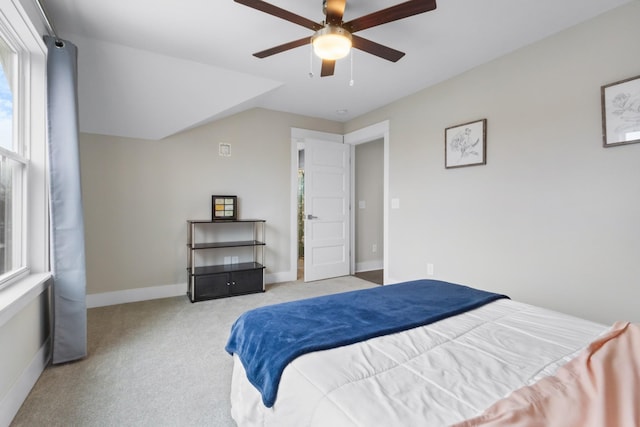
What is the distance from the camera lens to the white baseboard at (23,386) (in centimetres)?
154

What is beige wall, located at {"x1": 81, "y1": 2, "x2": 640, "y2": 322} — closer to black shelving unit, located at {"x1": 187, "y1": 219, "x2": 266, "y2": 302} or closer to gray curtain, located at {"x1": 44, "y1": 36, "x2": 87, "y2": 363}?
black shelving unit, located at {"x1": 187, "y1": 219, "x2": 266, "y2": 302}

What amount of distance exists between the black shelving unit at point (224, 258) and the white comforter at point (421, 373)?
7.57 feet

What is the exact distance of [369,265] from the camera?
532 centimetres

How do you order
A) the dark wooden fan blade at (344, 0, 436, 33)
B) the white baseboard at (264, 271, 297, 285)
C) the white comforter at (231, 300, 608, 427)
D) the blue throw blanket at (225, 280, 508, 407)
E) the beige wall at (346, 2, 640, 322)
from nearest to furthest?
the white comforter at (231, 300, 608, 427)
the blue throw blanket at (225, 280, 508, 407)
the dark wooden fan blade at (344, 0, 436, 33)
the beige wall at (346, 2, 640, 322)
the white baseboard at (264, 271, 297, 285)

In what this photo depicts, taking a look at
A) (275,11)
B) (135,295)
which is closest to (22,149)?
(275,11)

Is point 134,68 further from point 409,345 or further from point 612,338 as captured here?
point 612,338

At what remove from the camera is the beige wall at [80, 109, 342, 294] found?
3371 mm

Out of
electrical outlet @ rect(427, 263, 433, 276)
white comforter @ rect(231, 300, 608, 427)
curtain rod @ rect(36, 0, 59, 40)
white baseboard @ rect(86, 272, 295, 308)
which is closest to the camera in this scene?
white comforter @ rect(231, 300, 608, 427)

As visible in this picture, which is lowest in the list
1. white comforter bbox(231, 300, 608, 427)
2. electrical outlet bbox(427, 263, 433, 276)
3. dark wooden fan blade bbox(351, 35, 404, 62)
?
electrical outlet bbox(427, 263, 433, 276)

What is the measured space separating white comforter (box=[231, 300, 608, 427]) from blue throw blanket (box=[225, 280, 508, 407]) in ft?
0.15

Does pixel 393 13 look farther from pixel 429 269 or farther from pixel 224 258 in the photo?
pixel 224 258

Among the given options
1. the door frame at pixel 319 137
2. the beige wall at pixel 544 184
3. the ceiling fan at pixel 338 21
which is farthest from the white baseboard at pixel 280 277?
the ceiling fan at pixel 338 21

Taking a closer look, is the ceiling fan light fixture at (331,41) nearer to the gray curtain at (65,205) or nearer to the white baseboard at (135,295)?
the gray curtain at (65,205)

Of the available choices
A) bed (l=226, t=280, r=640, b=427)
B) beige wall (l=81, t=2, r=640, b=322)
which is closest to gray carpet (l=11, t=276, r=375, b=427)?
bed (l=226, t=280, r=640, b=427)
